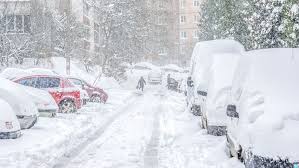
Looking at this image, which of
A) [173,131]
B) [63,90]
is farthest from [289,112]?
[63,90]

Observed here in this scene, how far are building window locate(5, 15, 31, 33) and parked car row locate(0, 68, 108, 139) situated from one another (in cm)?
1946

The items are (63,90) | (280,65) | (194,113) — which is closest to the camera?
(280,65)

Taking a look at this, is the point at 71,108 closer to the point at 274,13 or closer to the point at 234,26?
the point at 274,13

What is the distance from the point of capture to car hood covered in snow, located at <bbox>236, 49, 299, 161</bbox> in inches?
322

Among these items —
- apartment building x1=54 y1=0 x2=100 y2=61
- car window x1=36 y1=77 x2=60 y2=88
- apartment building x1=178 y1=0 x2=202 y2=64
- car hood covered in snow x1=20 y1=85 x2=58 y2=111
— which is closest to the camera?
car hood covered in snow x1=20 y1=85 x2=58 y2=111

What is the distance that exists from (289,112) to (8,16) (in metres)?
40.4

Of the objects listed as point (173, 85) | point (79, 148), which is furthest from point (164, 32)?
point (79, 148)

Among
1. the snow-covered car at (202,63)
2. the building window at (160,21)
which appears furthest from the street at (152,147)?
the building window at (160,21)

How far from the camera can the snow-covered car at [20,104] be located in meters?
16.1

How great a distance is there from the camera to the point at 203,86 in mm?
18188

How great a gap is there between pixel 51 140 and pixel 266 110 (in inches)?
295

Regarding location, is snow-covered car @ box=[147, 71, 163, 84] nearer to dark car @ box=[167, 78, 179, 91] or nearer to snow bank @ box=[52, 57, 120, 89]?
snow bank @ box=[52, 57, 120, 89]

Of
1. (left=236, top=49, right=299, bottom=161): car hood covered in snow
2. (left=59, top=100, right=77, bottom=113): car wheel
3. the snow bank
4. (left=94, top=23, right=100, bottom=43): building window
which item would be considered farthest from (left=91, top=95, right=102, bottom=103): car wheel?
(left=94, top=23, right=100, bottom=43): building window

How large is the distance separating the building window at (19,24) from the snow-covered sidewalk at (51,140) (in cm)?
2525
